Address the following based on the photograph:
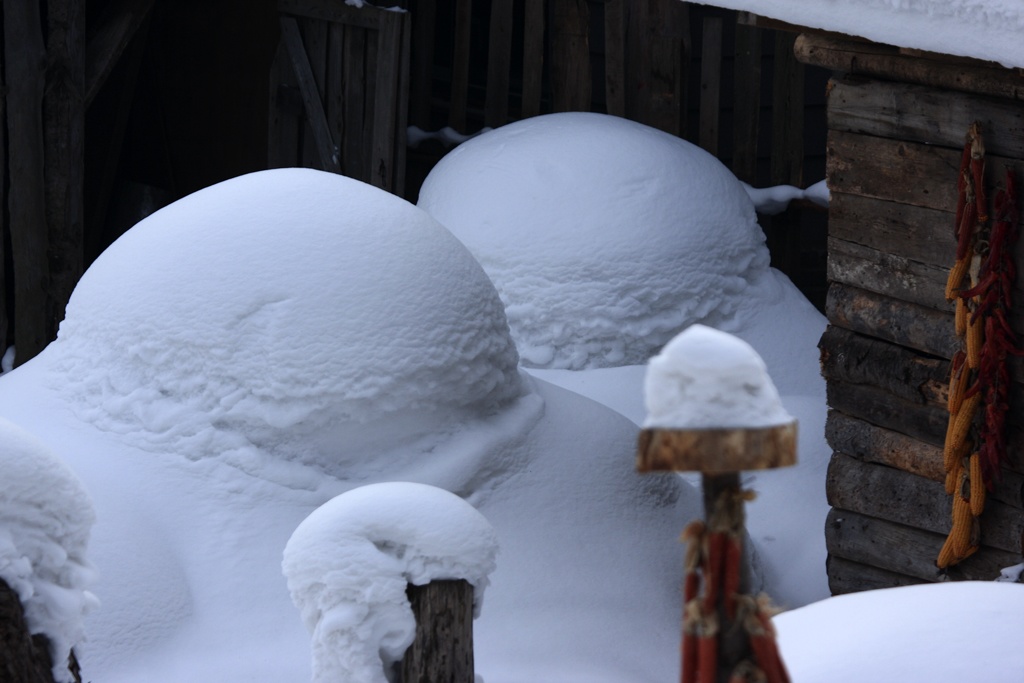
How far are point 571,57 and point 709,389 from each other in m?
5.40

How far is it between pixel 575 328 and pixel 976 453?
2.12m

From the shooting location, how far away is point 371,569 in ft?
8.63

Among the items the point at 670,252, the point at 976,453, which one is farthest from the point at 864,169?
the point at 670,252

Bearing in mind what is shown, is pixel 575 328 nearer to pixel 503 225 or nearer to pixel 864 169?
pixel 503 225

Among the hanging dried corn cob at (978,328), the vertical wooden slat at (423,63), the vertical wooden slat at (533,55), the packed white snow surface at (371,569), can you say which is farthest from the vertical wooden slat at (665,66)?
the packed white snow surface at (371,569)

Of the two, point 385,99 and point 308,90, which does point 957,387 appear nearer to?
point 385,99

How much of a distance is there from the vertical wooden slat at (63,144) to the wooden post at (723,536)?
488 cm

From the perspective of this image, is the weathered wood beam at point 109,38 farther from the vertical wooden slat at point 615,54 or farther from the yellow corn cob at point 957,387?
the yellow corn cob at point 957,387

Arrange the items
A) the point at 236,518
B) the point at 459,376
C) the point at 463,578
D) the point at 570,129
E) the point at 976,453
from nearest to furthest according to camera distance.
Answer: the point at 463,578 < the point at 976,453 < the point at 236,518 < the point at 459,376 < the point at 570,129

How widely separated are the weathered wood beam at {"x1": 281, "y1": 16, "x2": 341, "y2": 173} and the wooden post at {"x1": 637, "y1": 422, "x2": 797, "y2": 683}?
533 cm

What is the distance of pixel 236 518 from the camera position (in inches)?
143

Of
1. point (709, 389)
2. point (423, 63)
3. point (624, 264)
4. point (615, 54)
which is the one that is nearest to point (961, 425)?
point (624, 264)

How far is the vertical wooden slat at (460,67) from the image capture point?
6.85 m

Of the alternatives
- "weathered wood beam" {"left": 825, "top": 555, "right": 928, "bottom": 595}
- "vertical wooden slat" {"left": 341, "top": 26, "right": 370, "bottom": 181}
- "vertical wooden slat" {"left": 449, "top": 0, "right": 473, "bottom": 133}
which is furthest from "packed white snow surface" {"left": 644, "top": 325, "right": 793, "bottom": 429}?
"vertical wooden slat" {"left": 449, "top": 0, "right": 473, "bottom": 133}
